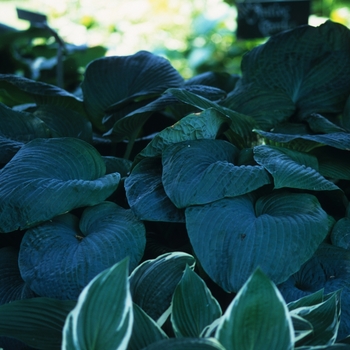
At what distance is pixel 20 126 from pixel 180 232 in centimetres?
35

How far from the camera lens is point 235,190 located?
0.80 metres

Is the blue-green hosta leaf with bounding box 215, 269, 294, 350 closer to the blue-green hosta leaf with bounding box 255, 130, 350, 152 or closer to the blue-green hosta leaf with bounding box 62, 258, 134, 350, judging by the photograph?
the blue-green hosta leaf with bounding box 62, 258, 134, 350

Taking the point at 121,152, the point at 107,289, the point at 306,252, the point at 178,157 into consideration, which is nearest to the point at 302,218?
the point at 306,252

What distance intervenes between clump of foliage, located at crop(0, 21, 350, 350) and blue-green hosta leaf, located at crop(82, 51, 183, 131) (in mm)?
65

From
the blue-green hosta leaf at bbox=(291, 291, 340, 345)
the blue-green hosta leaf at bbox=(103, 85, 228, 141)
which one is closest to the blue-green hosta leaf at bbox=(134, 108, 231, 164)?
the blue-green hosta leaf at bbox=(103, 85, 228, 141)

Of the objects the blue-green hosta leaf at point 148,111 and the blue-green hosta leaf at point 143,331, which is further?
the blue-green hosta leaf at point 148,111

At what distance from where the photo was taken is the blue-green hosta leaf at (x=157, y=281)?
29.6 inches

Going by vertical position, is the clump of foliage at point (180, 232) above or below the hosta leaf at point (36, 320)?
above

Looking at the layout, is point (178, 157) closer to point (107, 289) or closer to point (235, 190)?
point (235, 190)

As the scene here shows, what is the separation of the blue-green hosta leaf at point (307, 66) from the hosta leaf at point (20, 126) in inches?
16.9

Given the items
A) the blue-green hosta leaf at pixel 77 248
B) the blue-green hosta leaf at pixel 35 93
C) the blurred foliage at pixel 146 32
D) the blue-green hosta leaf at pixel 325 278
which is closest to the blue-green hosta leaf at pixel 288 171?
the blue-green hosta leaf at pixel 325 278

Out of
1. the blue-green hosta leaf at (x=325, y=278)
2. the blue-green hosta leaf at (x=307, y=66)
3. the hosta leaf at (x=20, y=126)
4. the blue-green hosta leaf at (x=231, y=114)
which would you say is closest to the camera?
the blue-green hosta leaf at (x=325, y=278)

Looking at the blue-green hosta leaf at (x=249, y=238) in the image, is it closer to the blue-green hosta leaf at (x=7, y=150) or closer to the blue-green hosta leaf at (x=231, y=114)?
the blue-green hosta leaf at (x=231, y=114)

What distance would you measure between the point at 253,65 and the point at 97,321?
717 mm
